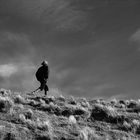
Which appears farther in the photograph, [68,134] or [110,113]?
[110,113]

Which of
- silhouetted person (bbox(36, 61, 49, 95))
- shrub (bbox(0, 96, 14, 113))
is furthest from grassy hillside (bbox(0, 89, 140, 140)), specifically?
silhouetted person (bbox(36, 61, 49, 95))

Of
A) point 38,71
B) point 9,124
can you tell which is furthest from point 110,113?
point 38,71

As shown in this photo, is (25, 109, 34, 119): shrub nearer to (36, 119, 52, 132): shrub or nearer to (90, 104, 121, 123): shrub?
(36, 119, 52, 132): shrub

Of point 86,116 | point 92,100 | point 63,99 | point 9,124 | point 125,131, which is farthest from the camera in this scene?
point 92,100

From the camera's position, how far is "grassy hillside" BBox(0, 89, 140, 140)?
1752 cm

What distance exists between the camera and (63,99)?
26.8 m

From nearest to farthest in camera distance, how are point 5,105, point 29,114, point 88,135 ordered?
1. point 88,135
2. point 29,114
3. point 5,105

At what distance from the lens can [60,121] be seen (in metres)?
20.2

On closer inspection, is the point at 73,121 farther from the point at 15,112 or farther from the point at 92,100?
the point at 92,100

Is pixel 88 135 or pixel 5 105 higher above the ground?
pixel 5 105

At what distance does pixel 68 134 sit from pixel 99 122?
335 cm

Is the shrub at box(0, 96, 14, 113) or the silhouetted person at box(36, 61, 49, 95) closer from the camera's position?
the shrub at box(0, 96, 14, 113)

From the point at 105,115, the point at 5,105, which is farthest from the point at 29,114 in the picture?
the point at 105,115

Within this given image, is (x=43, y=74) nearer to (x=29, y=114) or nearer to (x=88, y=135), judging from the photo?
(x=29, y=114)
